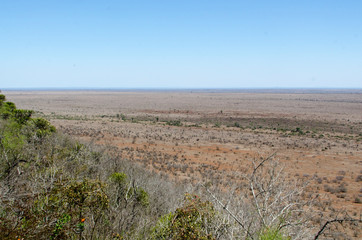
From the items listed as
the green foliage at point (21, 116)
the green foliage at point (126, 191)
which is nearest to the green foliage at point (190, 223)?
the green foliage at point (126, 191)

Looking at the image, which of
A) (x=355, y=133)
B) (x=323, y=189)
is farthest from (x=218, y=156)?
(x=355, y=133)

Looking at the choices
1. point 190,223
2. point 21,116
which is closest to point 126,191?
point 190,223

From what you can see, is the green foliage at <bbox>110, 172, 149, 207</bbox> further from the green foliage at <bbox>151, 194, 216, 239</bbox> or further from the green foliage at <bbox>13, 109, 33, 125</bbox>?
the green foliage at <bbox>13, 109, 33, 125</bbox>

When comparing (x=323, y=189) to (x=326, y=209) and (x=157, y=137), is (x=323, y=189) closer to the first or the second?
(x=326, y=209)

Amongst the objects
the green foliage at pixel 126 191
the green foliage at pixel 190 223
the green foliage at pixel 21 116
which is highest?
the green foliage at pixel 21 116

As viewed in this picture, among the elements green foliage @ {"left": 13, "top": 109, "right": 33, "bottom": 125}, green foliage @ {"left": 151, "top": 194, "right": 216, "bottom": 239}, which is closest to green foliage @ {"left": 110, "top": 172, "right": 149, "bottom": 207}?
green foliage @ {"left": 151, "top": 194, "right": 216, "bottom": 239}

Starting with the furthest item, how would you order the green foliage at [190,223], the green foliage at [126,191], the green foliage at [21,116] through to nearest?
the green foliage at [21,116] < the green foliage at [126,191] < the green foliage at [190,223]

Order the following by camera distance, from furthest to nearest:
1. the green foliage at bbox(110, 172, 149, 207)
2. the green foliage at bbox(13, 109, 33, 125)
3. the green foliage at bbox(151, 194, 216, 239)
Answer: the green foliage at bbox(13, 109, 33, 125), the green foliage at bbox(110, 172, 149, 207), the green foliage at bbox(151, 194, 216, 239)

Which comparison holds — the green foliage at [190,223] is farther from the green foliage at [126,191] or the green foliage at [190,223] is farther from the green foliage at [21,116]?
the green foliage at [21,116]

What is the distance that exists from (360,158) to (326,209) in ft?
48.3

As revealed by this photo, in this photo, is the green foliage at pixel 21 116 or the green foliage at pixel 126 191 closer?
the green foliage at pixel 126 191

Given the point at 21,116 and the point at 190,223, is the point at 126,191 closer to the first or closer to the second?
the point at 190,223

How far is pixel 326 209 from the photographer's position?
12328 mm

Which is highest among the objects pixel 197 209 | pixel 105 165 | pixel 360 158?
pixel 197 209
